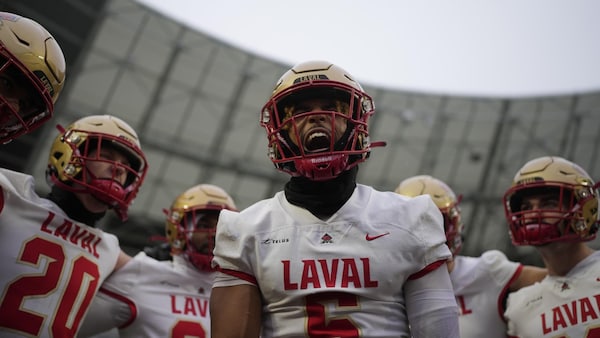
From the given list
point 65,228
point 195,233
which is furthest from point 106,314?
point 195,233

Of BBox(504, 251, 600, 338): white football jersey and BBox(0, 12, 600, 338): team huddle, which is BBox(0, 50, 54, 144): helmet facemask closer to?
BBox(0, 12, 600, 338): team huddle

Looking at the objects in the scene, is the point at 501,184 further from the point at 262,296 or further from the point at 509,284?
the point at 262,296

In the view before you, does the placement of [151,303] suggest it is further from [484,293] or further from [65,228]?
[484,293]

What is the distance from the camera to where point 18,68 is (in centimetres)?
224

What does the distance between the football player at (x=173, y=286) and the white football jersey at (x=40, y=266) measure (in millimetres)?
288

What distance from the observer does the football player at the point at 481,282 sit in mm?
3271

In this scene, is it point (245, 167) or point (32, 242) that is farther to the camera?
point (245, 167)

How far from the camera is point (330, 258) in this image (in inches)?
71.9

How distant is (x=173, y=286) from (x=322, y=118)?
Result: 2012mm

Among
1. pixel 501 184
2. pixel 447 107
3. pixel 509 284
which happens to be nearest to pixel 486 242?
pixel 501 184

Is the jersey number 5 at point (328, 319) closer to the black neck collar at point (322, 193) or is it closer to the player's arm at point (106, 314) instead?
the black neck collar at point (322, 193)

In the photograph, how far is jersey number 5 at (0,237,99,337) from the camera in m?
2.49

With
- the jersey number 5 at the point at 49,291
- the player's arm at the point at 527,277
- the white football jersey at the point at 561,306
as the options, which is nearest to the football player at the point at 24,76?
the jersey number 5 at the point at 49,291

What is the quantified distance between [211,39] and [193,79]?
1.31 metres
